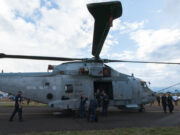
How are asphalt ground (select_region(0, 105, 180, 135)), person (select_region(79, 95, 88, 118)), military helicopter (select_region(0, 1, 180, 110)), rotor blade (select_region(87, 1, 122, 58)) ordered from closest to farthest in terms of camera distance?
rotor blade (select_region(87, 1, 122, 58))
asphalt ground (select_region(0, 105, 180, 135))
person (select_region(79, 95, 88, 118))
military helicopter (select_region(0, 1, 180, 110))

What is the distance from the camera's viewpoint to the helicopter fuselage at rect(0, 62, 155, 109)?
39.1ft

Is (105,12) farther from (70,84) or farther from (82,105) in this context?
(70,84)

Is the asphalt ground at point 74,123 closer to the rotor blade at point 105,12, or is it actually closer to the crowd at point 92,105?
the crowd at point 92,105

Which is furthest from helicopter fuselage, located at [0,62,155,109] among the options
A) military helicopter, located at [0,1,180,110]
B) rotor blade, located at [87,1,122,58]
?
rotor blade, located at [87,1,122,58]

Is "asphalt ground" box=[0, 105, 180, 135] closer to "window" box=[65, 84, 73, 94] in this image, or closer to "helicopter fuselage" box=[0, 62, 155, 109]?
"helicopter fuselage" box=[0, 62, 155, 109]

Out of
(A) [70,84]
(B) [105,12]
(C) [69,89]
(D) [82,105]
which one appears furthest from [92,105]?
(B) [105,12]

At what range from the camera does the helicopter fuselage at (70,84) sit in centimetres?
1191

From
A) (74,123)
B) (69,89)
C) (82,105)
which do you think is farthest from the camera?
(69,89)

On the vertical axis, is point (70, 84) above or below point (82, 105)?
above

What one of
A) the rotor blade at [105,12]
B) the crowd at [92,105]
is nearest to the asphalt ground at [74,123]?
the crowd at [92,105]

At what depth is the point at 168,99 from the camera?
46.1 ft

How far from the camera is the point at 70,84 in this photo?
12133mm

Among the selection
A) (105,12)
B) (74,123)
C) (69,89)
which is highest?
(105,12)

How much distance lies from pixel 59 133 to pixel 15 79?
22.4ft
